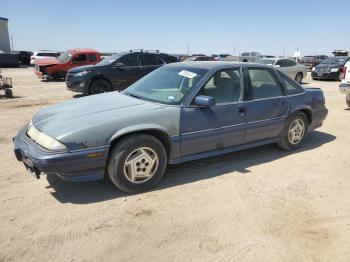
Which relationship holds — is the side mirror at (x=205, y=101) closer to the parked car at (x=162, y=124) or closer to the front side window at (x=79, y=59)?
the parked car at (x=162, y=124)

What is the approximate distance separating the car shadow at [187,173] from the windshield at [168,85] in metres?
1.02

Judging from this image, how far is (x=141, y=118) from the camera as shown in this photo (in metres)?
4.03

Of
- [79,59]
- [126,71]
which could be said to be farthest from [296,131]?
[79,59]

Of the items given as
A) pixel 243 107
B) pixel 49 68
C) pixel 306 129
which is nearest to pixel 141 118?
pixel 243 107

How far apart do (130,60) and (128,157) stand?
8753mm

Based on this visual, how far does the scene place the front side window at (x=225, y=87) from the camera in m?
4.61

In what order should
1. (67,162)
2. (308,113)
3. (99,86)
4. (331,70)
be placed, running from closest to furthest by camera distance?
(67,162)
(308,113)
(99,86)
(331,70)

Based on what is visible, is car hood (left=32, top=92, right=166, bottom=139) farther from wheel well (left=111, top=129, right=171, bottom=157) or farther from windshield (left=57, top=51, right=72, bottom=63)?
windshield (left=57, top=51, right=72, bottom=63)

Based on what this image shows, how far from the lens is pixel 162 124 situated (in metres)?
4.12

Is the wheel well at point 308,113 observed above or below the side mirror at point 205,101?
below

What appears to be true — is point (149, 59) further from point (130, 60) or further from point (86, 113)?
point (86, 113)

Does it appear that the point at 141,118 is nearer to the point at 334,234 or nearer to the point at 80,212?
the point at 80,212

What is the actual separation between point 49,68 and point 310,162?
16.0 metres

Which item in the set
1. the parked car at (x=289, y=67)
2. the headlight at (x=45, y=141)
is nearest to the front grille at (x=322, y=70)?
the parked car at (x=289, y=67)
